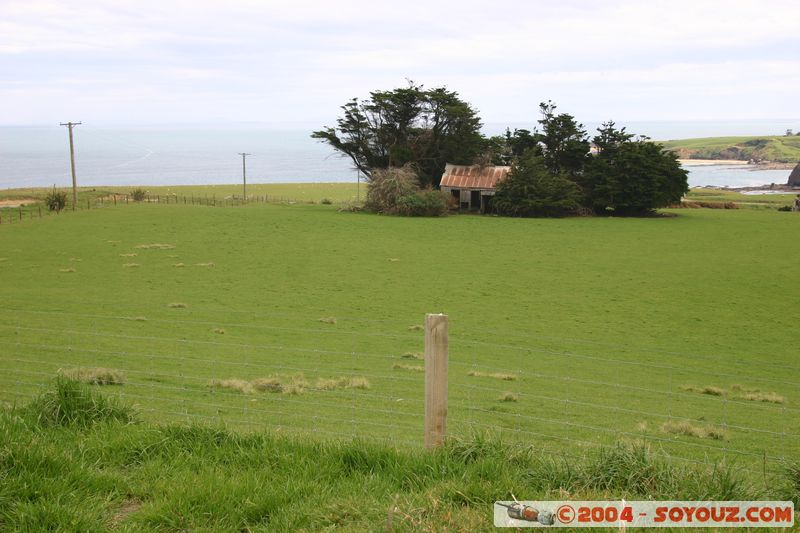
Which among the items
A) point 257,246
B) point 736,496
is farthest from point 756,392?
point 257,246

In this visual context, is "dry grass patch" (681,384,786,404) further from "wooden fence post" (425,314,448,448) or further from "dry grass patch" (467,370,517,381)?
"wooden fence post" (425,314,448,448)

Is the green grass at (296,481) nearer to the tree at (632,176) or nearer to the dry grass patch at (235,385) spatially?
the dry grass patch at (235,385)

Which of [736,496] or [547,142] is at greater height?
[547,142]

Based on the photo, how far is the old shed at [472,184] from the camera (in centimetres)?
5344

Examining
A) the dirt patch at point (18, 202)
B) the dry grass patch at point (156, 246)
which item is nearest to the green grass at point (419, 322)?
the dry grass patch at point (156, 246)

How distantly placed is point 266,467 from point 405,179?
46.7 metres

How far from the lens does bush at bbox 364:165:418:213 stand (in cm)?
5141

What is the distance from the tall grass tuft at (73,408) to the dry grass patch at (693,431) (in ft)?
25.5

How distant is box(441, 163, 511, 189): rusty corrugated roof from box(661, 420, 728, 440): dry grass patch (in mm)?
42626

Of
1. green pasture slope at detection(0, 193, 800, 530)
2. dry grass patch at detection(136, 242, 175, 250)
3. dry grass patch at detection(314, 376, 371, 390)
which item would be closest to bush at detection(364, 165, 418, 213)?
green pasture slope at detection(0, 193, 800, 530)

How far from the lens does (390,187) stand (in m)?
51.7

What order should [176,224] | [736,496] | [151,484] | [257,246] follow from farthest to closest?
1. [176,224]
2. [257,246]
3. [151,484]
4. [736,496]

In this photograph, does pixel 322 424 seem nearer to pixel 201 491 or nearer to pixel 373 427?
pixel 373 427

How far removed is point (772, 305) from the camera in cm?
2461
